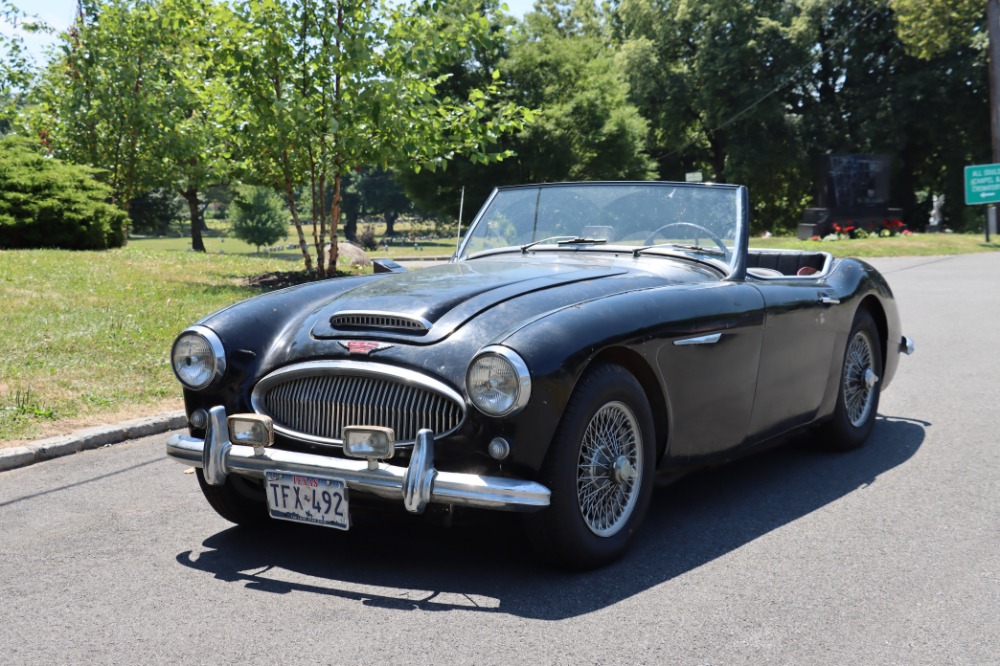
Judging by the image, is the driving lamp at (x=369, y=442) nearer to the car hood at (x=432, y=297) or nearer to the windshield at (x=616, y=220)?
the car hood at (x=432, y=297)

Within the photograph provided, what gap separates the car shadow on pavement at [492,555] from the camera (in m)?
3.72

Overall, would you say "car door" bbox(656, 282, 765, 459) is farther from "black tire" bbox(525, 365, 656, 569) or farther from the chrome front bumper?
the chrome front bumper

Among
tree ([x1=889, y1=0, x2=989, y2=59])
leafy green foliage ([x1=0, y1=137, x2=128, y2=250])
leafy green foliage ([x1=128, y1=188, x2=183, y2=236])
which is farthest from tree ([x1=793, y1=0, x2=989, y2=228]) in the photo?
leafy green foliage ([x1=0, y1=137, x2=128, y2=250])

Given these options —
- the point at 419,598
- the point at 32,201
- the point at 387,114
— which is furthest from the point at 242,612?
the point at 32,201

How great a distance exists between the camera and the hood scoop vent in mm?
4023

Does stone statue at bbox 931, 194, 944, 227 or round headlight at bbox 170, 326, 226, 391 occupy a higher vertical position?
stone statue at bbox 931, 194, 944, 227

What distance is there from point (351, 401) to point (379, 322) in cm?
37

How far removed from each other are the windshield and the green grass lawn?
303 centimetres

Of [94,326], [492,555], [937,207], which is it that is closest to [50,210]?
[94,326]

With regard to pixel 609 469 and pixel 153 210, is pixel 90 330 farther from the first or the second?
pixel 153 210

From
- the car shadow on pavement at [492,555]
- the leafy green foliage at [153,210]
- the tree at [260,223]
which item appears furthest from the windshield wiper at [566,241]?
the tree at [260,223]

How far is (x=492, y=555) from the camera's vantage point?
4.15m

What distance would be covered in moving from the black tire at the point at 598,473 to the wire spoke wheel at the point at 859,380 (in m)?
2.21

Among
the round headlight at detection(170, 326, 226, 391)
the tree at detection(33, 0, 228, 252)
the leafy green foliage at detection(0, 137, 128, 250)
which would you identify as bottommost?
the round headlight at detection(170, 326, 226, 391)
